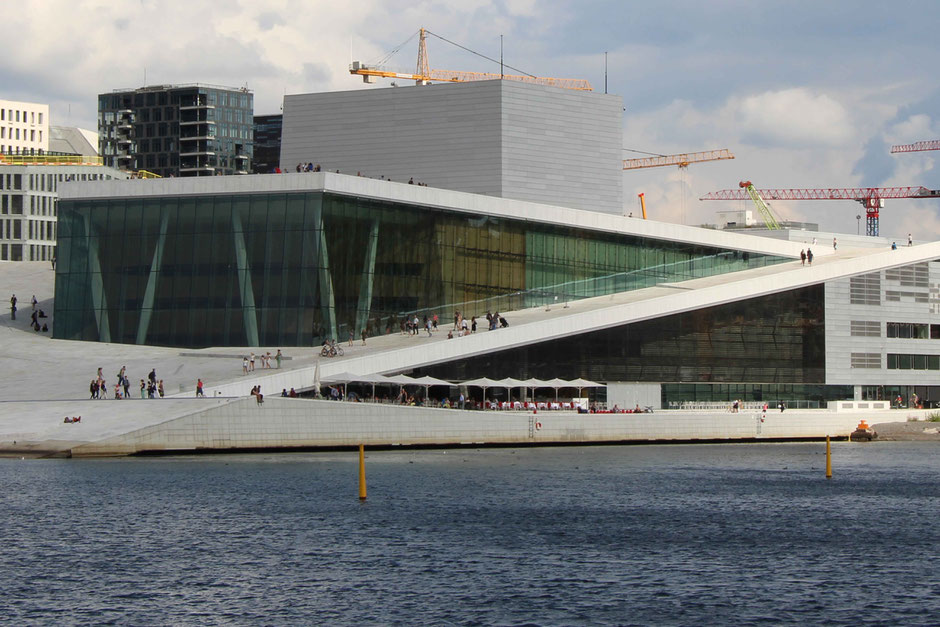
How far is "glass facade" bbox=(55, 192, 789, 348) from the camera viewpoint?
60.7 metres

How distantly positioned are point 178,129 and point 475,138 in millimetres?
77143

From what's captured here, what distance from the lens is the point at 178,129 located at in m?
149

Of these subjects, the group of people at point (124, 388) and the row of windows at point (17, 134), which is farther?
the row of windows at point (17, 134)

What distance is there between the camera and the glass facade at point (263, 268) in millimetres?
60656

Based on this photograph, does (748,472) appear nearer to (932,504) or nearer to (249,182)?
(932,504)

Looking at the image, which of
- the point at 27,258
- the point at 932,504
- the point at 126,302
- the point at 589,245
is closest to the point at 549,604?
the point at 932,504

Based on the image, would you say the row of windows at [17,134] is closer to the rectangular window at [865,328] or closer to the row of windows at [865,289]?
the row of windows at [865,289]

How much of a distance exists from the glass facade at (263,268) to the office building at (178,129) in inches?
3340

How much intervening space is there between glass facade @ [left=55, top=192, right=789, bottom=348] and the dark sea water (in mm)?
14430

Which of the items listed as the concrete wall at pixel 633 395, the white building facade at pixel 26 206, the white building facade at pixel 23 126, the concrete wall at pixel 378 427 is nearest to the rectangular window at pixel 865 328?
the concrete wall at pixel 633 395

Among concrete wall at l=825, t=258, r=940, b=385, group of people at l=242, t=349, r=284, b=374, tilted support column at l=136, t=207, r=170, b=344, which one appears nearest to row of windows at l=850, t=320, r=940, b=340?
concrete wall at l=825, t=258, r=940, b=385

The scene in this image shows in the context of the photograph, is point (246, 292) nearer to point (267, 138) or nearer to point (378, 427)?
point (378, 427)

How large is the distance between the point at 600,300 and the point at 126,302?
906 inches

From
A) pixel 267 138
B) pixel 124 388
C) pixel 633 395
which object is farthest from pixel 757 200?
pixel 124 388
